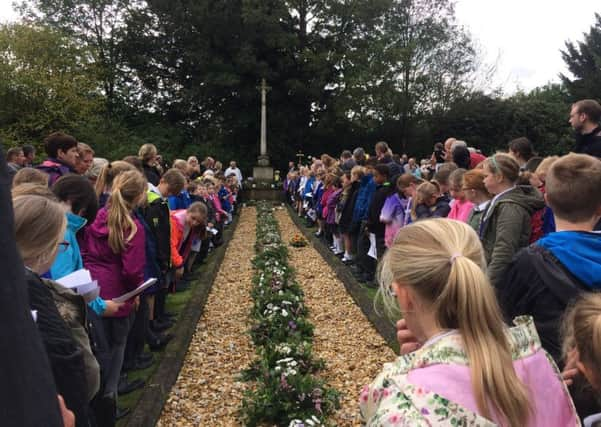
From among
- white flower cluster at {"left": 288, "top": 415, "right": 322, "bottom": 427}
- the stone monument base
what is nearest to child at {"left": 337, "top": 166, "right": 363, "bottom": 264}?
white flower cluster at {"left": 288, "top": 415, "right": 322, "bottom": 427}

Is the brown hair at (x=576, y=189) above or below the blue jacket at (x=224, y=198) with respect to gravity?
above

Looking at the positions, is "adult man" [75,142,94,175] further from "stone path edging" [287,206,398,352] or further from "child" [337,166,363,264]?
"child" [337,166,363,264]

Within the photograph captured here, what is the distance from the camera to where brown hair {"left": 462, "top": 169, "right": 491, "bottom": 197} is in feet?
14.9

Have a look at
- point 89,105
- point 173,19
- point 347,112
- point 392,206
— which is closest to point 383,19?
point 347,112

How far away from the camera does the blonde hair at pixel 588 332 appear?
188 cm

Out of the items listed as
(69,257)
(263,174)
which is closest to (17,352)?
(69,257)

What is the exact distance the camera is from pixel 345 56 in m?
34.3

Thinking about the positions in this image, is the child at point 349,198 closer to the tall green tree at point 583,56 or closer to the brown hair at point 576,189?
the brown hair at point 576,189

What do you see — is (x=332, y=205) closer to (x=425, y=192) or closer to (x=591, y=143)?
(x=425, y=192)

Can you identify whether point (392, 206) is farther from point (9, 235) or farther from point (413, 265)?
point (9, 235)

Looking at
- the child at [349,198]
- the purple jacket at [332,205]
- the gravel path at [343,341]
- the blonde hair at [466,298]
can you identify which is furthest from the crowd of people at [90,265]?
the purple jacket at [332,205]

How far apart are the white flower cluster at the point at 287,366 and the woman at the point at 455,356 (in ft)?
9.50

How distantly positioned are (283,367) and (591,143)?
3929 millimetres

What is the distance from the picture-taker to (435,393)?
4.85 ft
